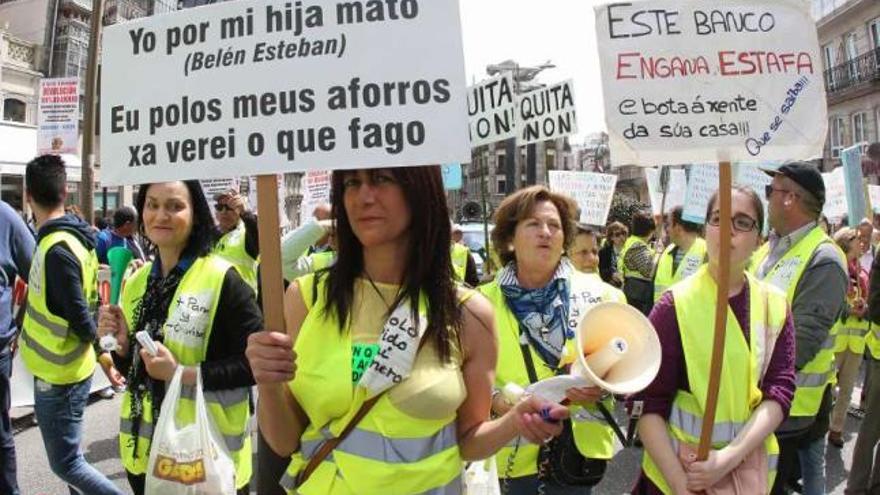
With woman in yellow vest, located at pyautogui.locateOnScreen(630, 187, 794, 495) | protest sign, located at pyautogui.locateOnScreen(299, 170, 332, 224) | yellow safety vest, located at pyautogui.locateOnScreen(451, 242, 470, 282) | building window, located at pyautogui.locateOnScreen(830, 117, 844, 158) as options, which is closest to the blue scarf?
woman in yellow vest, located at pyautogui.locateOnScreen(630, 187, 794, 495)

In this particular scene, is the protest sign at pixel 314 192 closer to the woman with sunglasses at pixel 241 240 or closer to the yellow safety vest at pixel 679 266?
the woman with sunglasses at pixel 241 240

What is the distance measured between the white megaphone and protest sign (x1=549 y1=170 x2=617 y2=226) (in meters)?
5.64

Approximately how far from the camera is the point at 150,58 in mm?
1965

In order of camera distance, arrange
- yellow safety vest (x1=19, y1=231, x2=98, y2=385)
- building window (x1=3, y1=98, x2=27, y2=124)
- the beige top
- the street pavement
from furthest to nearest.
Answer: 1. building window (x1=3, y1=98, x2=27, y2=124)
2. the street pavement
3. yellow safety vest (x1=19, y1=231, x2=98, y2=385)
4. the beige top

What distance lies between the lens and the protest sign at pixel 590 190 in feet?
25.5

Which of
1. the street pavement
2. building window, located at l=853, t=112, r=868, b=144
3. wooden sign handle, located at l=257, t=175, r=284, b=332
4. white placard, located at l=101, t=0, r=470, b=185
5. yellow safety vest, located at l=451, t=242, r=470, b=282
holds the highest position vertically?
building window, located at l=853, t=112, r=868, b=144

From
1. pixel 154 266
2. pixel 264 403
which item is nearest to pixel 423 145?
pixel 264 403

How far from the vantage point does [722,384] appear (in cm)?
247

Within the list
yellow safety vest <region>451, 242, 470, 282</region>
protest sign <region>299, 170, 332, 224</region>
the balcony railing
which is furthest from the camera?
the balcony railing

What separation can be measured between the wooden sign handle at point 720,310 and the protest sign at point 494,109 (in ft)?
12.7

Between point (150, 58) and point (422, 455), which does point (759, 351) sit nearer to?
point (422, 455)

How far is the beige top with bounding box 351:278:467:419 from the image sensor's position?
190 cm

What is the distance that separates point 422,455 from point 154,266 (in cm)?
184

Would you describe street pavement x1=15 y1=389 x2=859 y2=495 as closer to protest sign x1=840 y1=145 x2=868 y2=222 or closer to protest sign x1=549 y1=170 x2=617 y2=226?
protest sign x1=840 y1=145 x2=868 y2=222
